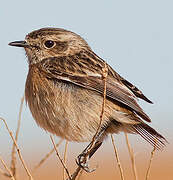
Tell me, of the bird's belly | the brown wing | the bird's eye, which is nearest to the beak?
the bird's eye

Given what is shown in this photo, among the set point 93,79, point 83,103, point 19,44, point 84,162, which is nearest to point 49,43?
point 19,44

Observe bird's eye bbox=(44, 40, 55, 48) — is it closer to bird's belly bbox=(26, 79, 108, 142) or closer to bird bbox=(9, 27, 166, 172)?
bird bbox=(9, 27, 166, 172)

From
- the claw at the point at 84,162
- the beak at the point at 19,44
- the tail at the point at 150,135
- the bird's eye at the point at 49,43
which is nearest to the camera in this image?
the claw at the point at 84,162

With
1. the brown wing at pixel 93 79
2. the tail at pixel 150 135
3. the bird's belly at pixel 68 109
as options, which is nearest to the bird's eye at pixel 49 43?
the brown wing at pixel 93 79

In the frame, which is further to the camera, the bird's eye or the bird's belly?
the bird's eye

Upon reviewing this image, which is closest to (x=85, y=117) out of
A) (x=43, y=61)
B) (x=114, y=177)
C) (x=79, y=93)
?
(x=79, y=93)

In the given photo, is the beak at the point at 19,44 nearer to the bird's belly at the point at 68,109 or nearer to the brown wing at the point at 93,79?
the brown wing at the point at 93,79

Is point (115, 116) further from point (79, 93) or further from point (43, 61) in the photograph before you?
point (43, 61)

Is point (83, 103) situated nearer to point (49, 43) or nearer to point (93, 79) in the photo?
point (93, 79)
